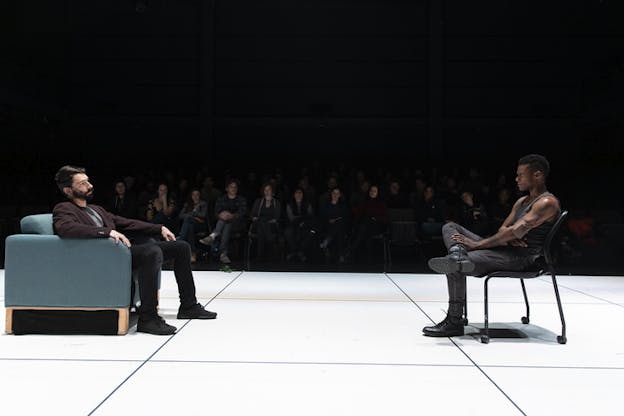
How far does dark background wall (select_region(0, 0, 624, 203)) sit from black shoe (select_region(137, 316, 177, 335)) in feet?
34.6

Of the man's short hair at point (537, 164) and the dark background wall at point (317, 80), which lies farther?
the dark background wall at point (317, 80)

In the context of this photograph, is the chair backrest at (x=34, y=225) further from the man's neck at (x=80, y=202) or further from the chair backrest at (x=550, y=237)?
the chair backrest at (x=550, y=237)

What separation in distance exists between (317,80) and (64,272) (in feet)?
39.6

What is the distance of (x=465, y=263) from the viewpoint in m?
3.19

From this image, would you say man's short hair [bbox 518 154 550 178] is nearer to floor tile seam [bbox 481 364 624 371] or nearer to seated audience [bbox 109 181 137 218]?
floor tile seam [bbox 481 364 624 371]

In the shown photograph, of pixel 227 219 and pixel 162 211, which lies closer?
pixel 227 219

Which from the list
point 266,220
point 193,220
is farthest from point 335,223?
point 193,220

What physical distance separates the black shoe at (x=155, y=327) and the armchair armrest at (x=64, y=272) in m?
0.17

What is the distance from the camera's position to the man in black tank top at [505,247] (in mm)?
3215

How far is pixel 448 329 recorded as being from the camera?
3340 mm

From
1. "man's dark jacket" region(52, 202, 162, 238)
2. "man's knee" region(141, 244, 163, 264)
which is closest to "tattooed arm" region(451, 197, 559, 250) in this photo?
"man's knee" region(141, 244, 163, 264)

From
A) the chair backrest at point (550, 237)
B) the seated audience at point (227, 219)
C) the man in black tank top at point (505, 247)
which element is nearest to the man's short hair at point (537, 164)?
the man in black tank top at point (505, 247)

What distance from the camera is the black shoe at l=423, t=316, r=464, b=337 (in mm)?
3342

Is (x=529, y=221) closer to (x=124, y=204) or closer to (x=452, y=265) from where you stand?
(x=452, y=265)
